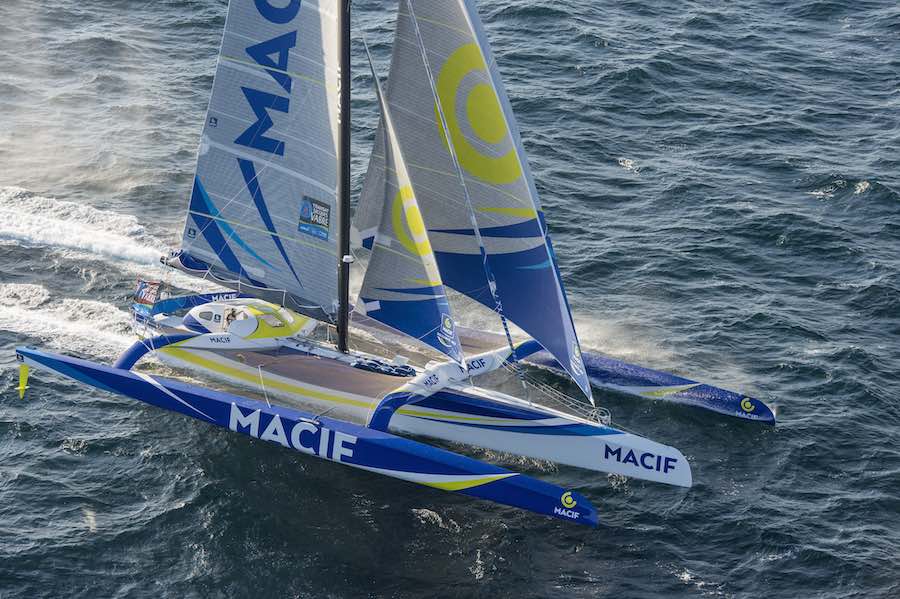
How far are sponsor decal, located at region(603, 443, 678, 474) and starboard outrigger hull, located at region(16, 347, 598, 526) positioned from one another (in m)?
2.30

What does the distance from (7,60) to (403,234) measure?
94.5 feet

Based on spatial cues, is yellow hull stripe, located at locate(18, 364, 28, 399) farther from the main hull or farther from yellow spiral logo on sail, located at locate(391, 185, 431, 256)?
yellow spiral logo on sail, located at locate(391, 185, 431, 256)

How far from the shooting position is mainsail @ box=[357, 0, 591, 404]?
29.6 m

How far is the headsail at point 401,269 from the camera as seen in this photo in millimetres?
30109

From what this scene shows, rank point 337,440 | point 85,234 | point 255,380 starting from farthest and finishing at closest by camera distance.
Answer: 1. point 85,234
2. point 255,380
3. point 337,440

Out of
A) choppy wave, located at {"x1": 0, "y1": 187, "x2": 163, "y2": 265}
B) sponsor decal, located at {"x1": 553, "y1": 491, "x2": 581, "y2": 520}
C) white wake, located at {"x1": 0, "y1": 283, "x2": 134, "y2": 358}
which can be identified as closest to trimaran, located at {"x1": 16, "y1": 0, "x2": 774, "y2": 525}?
sponsor decal, located at {"x1": 553, "y1": 491, "x2": 581, "y2": 520}

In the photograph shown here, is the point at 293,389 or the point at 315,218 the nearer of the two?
the point at 315,218

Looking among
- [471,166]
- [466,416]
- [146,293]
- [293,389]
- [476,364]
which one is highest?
[471,166]

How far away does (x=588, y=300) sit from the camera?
128 feet

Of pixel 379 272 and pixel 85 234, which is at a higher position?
pixel 379 272

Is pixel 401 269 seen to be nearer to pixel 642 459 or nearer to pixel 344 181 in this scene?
pixel 344 181

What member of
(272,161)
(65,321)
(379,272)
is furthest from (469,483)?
(65,321)

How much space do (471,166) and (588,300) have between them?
9.62 metres

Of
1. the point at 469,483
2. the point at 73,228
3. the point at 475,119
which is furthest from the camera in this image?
the point at 73,228
